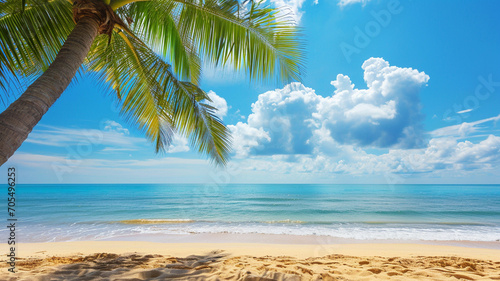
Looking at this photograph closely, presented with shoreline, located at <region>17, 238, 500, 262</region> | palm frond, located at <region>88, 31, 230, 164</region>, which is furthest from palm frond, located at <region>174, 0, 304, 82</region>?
shoreline, located at <region>17, 238, 500, 262</region>

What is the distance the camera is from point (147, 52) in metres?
4.71

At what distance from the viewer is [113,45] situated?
4895mm

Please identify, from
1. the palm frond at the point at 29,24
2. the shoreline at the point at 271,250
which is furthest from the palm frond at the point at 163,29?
the shoreline at the point at 271,250

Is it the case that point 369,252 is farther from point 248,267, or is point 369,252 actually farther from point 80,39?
point 80,39

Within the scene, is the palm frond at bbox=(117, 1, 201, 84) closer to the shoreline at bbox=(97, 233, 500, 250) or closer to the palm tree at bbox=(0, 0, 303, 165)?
the palm tree at bbox=(0, 0, 303, 165)

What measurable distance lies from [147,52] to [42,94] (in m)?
2.65

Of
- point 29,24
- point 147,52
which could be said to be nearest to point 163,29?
point 147,52

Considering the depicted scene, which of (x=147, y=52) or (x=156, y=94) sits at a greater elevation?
(x=147, y=52)

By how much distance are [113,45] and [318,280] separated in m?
5.31

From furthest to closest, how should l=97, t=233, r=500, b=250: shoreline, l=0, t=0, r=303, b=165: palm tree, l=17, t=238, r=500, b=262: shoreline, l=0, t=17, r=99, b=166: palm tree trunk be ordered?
1. l=97, t=233, r=500, b=250: shoreline
2. l=17, t=238, r=500, b=262: shoreline
3. l=0, t=0, r=303, b=165: palm tree
4. l=0, t=17, r=99, b=166: palm tree trunk

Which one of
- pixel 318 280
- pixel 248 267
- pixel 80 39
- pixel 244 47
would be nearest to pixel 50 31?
pixel 80 39

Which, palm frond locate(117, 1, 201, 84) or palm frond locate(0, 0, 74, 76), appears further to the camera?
palm frond locate(117, 1, 201, 84)

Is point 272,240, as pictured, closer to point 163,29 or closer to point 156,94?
point 156,94

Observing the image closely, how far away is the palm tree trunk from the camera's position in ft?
6.53
